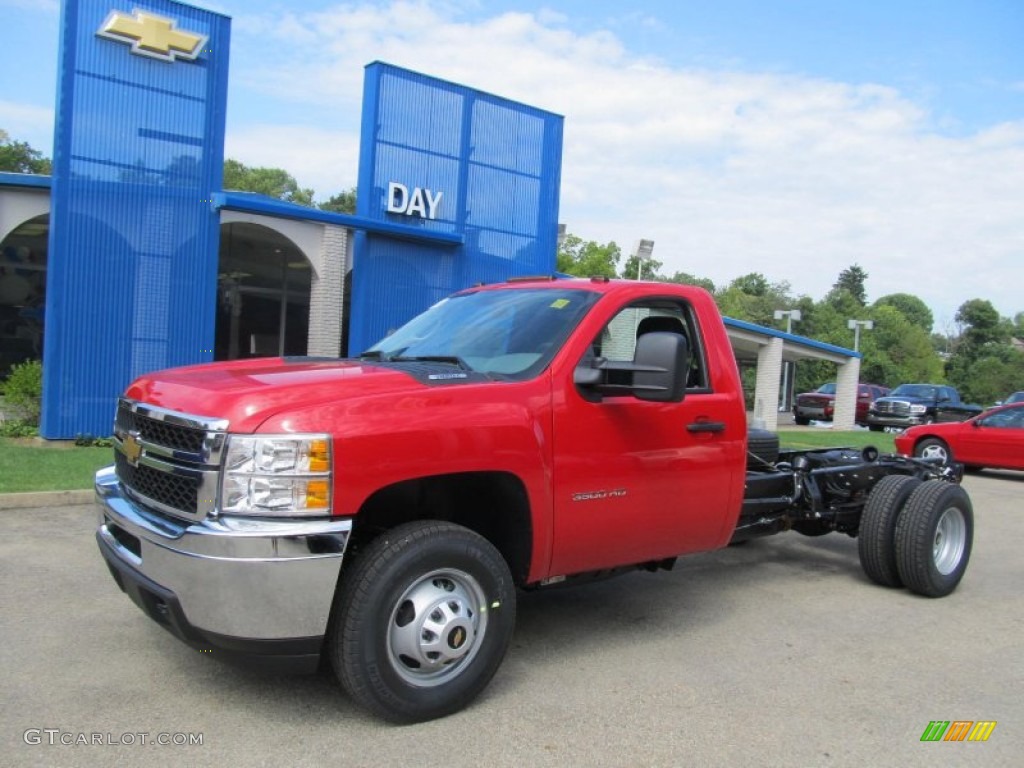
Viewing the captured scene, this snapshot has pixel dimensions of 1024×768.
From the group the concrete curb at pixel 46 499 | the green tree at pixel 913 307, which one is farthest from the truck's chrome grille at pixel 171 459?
the green tree at pixel 913 307

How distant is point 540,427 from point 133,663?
7.69 ft

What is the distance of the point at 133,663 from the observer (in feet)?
13.5

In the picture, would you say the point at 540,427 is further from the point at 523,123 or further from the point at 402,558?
the point at 523,123

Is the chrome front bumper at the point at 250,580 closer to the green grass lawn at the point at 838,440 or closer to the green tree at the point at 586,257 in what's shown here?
the green grass lawn at the point at 838,440

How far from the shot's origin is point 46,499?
7656 mm

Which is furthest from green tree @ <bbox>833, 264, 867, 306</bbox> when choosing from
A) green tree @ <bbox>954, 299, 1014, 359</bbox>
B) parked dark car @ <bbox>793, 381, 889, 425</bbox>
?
parked dark car @ <bbox>793, 381, 889, 425</bbox>

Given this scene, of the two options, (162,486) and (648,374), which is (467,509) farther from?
(162,486)

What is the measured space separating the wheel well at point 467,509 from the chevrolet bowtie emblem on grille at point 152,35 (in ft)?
34.7

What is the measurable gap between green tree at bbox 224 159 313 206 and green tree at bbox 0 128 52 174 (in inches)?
535

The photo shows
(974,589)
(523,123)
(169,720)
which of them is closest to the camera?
(169,720)

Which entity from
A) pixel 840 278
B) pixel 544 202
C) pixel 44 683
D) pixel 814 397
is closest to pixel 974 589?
pixel 44 683

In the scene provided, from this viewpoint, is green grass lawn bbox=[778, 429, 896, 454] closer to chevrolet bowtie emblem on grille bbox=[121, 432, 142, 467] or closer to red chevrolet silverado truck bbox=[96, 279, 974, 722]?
red chevrolet silverado truck bbox=[96, 279, 974, 722]

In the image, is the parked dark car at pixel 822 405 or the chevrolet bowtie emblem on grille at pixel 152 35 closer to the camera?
the chevrolet bowtie emblem on grille at pixel 152 35

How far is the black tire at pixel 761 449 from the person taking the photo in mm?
6121
